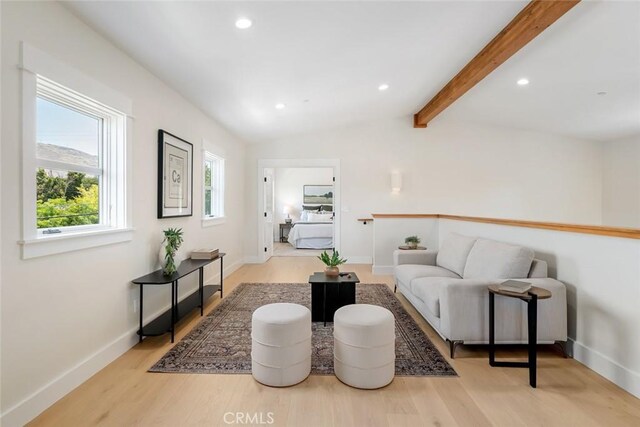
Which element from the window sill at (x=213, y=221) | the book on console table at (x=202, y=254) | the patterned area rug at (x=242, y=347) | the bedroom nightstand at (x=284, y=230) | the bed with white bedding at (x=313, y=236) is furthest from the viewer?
the bedroom nightstand at (x=284, y=230)

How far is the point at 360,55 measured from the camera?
317cm

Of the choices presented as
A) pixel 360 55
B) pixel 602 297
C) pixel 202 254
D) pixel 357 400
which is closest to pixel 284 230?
pixel 202 254

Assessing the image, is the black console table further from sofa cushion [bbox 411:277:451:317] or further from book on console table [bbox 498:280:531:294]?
book on console table [bbox 498:280:531:294]

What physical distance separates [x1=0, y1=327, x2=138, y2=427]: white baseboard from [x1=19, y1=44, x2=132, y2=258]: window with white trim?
2.56 ft

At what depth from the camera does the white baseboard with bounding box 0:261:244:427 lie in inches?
62.1

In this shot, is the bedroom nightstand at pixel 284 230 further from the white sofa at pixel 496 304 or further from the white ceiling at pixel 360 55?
the white sofa at pixel 496 304

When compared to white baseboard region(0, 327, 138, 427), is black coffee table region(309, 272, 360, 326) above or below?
above

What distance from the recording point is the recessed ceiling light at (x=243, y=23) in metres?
2.26

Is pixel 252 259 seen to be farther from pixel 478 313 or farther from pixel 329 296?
pixel 478 313

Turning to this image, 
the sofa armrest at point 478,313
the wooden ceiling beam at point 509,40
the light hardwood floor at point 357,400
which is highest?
the wooden ceiling beam at point 509,40

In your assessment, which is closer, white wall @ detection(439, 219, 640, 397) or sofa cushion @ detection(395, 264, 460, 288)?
white wall @ detection(439, 219, 640, 397)

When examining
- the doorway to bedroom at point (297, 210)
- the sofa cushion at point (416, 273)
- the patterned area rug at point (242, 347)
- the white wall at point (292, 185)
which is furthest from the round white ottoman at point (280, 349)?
the white wall at point (292, 185)

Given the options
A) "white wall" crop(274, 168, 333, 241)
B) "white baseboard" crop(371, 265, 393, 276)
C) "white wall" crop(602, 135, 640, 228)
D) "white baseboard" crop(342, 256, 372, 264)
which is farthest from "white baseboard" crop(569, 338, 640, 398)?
"white wall" crop(274, 168, 333, 241)

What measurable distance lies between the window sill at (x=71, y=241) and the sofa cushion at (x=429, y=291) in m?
2.59
